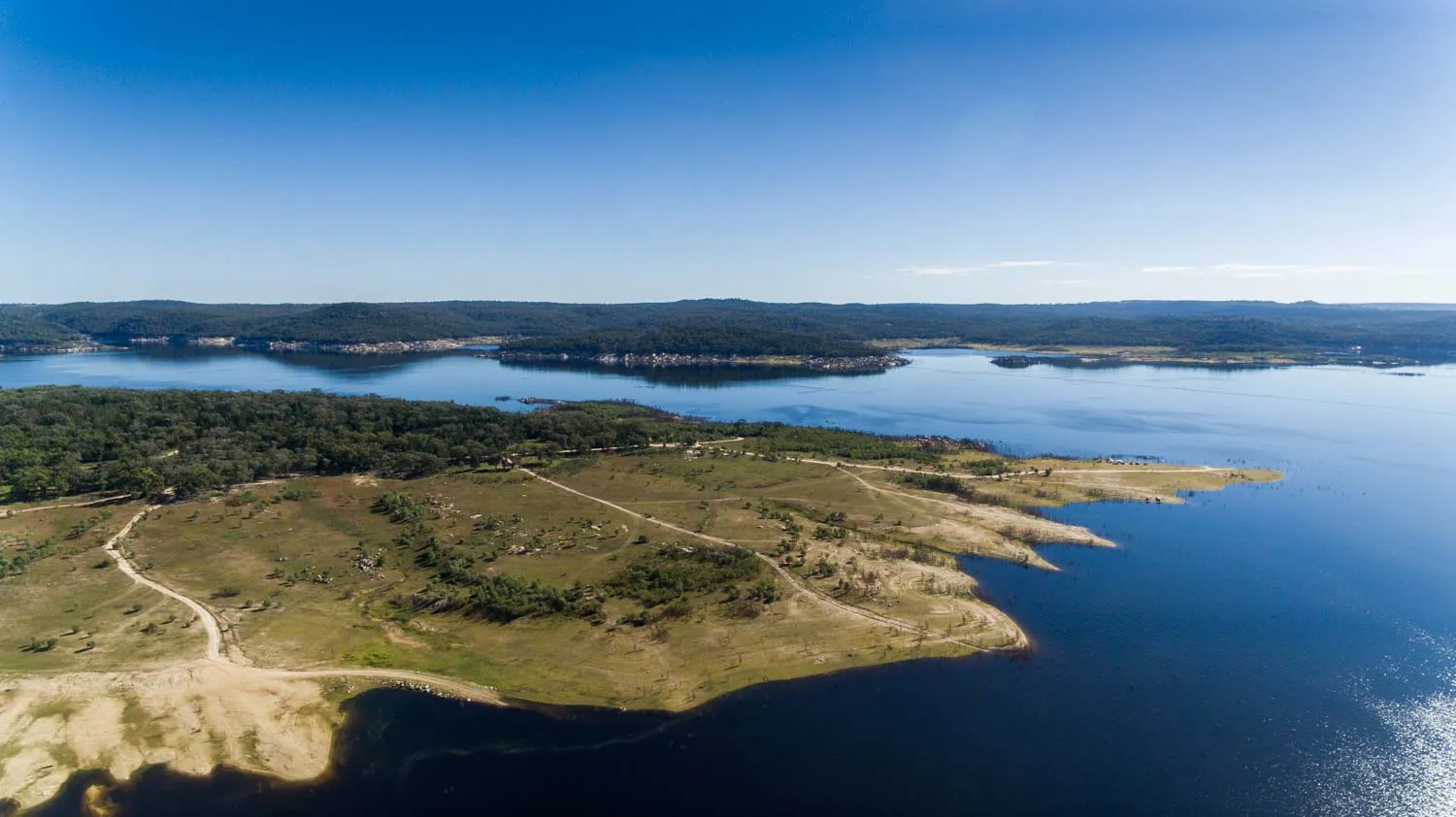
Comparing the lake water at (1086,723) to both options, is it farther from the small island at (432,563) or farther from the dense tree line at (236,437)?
the dense tree line at (236,437)

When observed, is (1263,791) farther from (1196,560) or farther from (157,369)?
(157,369)

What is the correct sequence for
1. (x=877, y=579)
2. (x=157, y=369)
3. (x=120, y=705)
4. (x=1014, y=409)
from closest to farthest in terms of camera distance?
(x=120, y=705) → (x=877, y=579) → (x=1014, y=409) → (x=157, y=369)

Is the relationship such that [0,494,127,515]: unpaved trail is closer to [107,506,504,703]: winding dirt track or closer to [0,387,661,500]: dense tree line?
[0,387,661,500]: dense tree line

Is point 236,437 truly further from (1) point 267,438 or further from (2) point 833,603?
(2) point 833,603

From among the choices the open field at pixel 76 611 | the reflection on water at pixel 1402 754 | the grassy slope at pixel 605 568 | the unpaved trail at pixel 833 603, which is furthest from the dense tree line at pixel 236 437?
the reflection on water at pixel 1402 754

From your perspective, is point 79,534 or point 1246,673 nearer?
point 1246,673

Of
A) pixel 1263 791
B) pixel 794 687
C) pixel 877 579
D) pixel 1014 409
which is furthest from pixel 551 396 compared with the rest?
pixel 1263 791
